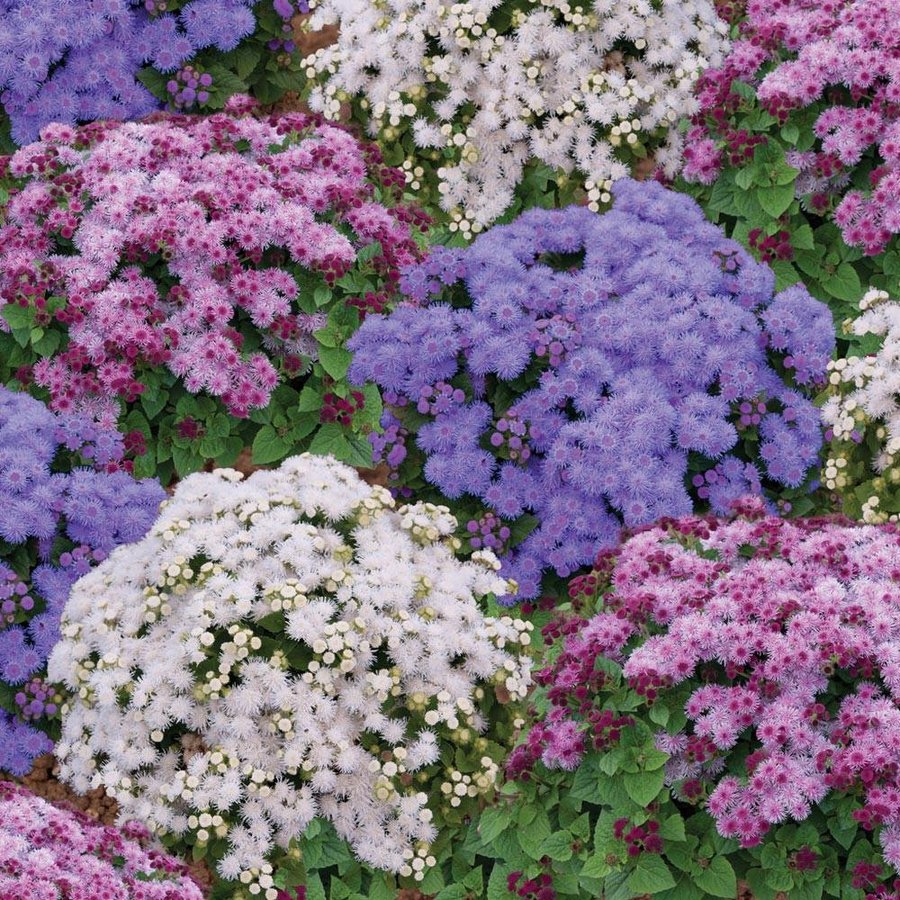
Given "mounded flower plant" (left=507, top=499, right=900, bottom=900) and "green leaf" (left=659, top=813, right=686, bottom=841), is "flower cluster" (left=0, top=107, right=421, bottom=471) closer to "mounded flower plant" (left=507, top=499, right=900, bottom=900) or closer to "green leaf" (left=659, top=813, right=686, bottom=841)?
"mounded flower plant" (left=507, top=499, right=900, bottom=900)

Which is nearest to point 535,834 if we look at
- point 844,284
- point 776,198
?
point 844,284

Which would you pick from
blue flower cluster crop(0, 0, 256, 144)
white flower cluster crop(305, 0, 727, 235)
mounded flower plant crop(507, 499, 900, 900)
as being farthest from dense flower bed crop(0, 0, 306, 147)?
mounded flower plant crop(507, 499, 900, 900)

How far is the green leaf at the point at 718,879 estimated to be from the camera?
718cm

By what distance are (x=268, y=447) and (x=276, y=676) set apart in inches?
88.4

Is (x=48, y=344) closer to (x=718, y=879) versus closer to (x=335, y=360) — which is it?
(x=335, y=360)

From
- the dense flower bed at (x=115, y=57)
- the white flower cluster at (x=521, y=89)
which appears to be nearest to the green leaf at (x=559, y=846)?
the white flower cluster at (x=521, y=89)

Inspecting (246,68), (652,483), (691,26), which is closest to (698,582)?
(652,483)

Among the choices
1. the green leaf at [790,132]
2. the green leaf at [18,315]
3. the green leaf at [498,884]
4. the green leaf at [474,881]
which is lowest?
the green leaf at [474,881]

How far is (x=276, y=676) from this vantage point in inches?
310

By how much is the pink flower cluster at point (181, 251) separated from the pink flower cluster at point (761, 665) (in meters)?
2.77

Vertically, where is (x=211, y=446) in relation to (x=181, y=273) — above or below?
below

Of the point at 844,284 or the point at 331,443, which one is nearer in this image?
the point at 331,443

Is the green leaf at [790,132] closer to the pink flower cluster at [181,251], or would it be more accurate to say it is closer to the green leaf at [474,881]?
the pink flower cluster at [181,251]

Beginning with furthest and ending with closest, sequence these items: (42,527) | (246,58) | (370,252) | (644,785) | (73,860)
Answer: (246,58), (370,252), (42,527), (644,785), (73,860)
